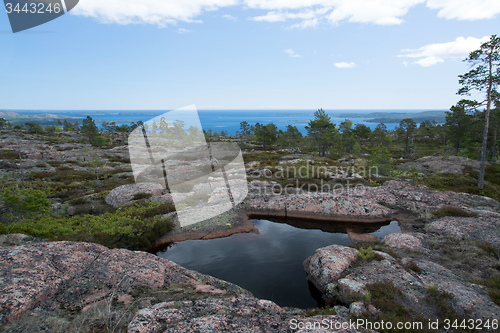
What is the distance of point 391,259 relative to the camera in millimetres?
10047

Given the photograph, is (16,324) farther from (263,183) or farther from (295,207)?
(263,183)

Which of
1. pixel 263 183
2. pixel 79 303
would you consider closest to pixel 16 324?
pixel 79 303

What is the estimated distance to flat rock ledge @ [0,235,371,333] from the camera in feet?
16.8

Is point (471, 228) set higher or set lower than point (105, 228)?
lower

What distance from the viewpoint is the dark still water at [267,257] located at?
1014cm

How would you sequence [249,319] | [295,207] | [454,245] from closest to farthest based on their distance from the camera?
[249,319] → [454,245] → [295,207]

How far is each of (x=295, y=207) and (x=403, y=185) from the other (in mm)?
13744

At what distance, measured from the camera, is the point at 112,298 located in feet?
20.5

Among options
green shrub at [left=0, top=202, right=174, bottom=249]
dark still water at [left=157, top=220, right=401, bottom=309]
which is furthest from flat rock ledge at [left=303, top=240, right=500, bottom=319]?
green shrub at [left=0, top=202, right=174, bottom=249]

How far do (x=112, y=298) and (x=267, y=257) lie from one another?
337 inches

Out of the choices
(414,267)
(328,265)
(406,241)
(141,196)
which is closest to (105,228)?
(141,196)

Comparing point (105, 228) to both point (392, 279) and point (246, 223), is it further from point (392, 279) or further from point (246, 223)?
point (392, 279)

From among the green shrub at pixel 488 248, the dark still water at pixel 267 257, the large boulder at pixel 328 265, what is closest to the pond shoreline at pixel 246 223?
the dark still water at pixel 267 257

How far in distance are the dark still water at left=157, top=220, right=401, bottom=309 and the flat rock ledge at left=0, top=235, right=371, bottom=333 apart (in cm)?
316
